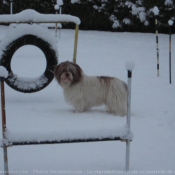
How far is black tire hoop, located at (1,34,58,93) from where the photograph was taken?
639 centimetres

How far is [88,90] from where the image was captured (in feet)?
19.5

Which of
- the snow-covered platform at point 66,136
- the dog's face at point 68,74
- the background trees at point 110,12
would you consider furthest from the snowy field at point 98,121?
the background trees at point 110,12

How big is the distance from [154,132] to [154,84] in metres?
2.98

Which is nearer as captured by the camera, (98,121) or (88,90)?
(98,121)

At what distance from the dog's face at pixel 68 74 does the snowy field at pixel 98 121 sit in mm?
410

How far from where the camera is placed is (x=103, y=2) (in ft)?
47.6

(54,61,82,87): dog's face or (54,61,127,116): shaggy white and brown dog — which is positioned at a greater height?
(54,61,82,87): dog's face

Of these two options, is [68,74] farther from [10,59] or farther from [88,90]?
[10,59]

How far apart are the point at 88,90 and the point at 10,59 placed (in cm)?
128

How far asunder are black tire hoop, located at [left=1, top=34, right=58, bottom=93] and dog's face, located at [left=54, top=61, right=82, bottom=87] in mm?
652

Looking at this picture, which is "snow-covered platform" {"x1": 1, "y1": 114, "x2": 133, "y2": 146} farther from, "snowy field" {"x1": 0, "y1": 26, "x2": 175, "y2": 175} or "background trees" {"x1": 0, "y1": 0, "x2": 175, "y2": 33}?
"background trees" {"x1": 0, "y1": 0, "x2": 175, "y2": 33}

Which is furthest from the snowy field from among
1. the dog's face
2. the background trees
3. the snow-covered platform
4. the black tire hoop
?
the background trees

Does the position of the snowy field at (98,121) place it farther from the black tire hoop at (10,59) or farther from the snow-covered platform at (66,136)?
the black tire hoop at (10,59)

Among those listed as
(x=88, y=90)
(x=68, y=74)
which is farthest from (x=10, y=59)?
(x=88, y=90)
